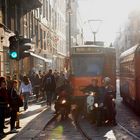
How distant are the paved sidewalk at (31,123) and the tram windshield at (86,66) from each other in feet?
7.69

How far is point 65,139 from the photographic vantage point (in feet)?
49.0

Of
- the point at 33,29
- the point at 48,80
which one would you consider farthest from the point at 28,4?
the point at 48,80

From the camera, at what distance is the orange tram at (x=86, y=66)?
25.1 m

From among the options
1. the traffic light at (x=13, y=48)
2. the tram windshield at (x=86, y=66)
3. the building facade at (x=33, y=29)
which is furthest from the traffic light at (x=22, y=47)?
the tram windshield at (x=86, y=66)

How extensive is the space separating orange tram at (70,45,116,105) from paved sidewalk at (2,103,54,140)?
5.67ft

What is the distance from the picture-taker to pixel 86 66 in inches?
999

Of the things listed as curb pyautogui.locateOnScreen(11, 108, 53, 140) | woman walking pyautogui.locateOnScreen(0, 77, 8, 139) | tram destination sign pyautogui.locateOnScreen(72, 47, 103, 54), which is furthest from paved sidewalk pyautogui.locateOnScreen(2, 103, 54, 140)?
tram destination sign pyautogui.locateOnScreen(72, 47, 103, 54)

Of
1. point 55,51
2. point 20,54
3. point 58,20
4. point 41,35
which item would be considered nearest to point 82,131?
point 20,54

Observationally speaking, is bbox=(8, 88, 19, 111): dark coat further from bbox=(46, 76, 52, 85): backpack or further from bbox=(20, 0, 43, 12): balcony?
bbox=(20, 0, 43, 12): balcony

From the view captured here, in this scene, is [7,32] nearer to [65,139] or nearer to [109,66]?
[109,66]

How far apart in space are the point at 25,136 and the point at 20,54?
3.44 m

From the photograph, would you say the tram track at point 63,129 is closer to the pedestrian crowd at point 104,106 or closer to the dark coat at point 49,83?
the pedestrian crowd at point 104,106

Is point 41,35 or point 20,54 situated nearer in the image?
point 20,54

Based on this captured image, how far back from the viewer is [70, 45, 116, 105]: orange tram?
25.1 meters
